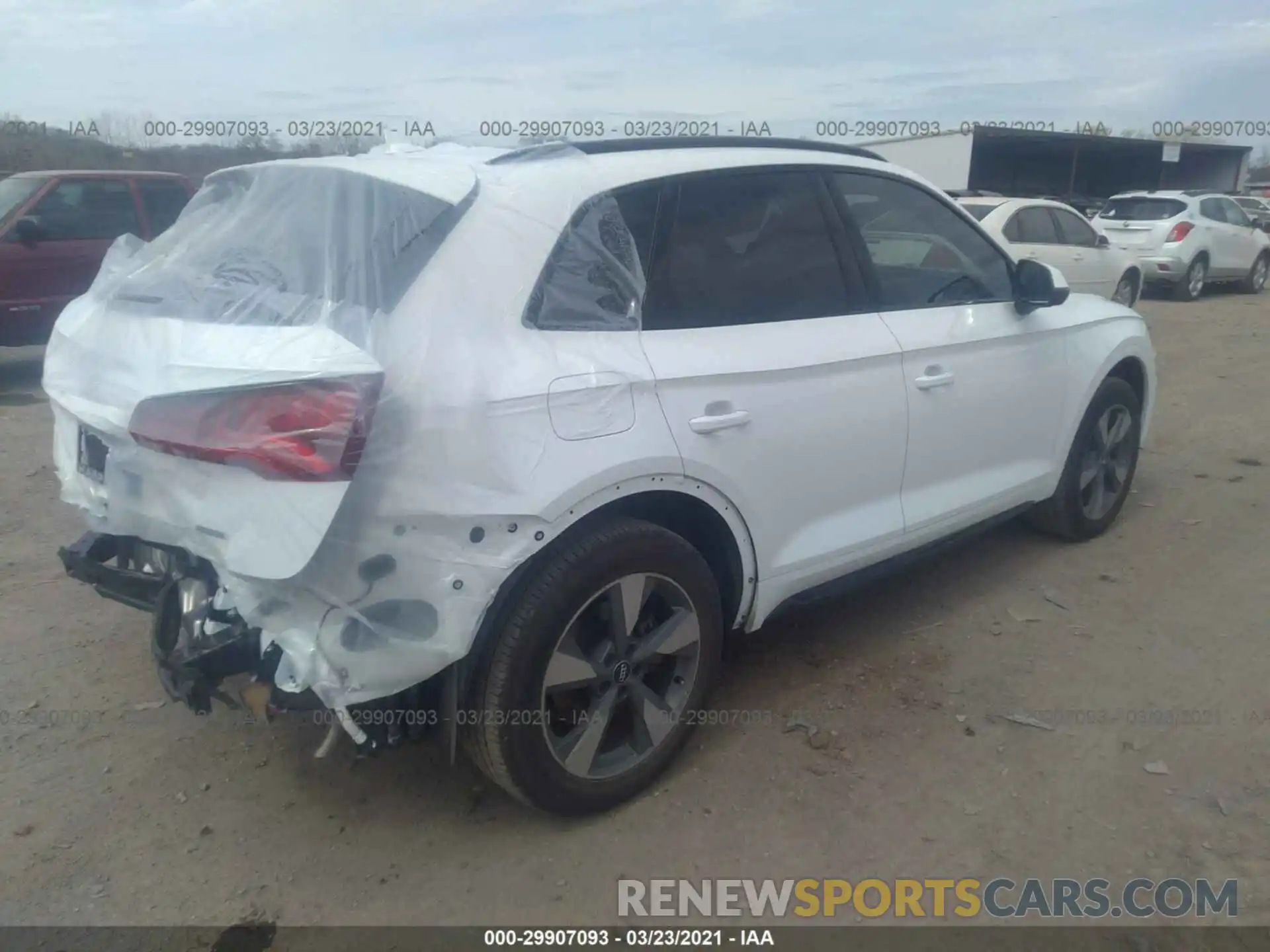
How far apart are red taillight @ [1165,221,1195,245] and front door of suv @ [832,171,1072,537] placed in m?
12.0

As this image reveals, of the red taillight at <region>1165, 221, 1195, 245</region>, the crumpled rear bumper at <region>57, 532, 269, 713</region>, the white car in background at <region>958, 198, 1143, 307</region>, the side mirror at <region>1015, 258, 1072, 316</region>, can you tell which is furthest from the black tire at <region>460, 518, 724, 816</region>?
the red taillight at <region>1165, 221, 1195, 245</region>

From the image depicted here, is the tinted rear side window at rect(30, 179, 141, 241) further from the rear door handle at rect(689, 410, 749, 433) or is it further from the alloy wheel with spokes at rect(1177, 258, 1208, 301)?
the alloy wheel with spokes at rect(1177, 258, 1208, 301)

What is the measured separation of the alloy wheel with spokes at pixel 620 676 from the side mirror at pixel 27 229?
840 centimetres

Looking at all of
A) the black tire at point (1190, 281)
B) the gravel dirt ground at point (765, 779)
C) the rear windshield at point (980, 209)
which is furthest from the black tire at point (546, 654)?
the black tire at point (1190, 281)

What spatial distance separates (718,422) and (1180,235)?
14256mm

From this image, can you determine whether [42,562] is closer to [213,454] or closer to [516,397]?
[213,454]

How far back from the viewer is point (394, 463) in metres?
2.31

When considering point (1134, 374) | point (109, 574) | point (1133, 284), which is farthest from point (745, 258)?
point (1133, 284)

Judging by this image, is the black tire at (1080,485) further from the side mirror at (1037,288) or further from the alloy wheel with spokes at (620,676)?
the alloy wheel with spokes at (620,676)

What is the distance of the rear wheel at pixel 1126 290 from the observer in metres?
12.6

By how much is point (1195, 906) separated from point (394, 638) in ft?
6.89

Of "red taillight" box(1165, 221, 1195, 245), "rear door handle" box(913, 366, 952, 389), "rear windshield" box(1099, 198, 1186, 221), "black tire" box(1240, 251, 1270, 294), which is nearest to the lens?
"rear door handle" box(913, 366, 952, 389)

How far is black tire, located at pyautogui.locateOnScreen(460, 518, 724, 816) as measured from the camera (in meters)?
2.53

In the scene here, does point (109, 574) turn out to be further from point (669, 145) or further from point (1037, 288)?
point (1037, 288)
